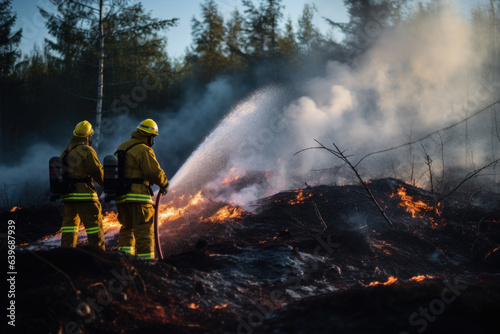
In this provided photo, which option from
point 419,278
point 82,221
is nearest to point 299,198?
point 419,278

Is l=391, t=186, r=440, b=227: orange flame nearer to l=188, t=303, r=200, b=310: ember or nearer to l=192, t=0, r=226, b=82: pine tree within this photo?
l=188, t=303, r=200, b=310: ember

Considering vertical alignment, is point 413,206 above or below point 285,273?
above

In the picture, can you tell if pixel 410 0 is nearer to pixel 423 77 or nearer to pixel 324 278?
pixel 423 77

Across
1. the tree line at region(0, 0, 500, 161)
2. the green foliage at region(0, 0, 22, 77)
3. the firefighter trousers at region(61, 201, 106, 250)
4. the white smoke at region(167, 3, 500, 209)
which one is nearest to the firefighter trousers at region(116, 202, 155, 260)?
the firefighter trousers at region(61, 201, 106, 250)

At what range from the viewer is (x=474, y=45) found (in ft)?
71.5

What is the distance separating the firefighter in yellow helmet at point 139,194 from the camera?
504 centimetres

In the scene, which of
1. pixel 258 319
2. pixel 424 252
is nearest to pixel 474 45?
pixel 424 252

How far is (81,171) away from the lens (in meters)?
5.68

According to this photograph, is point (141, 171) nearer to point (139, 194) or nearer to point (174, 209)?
point (139, 194)

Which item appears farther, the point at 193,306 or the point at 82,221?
the point at 82,221

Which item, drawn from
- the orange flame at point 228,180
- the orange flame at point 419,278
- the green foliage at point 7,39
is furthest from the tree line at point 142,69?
the orange flame at point 419,278

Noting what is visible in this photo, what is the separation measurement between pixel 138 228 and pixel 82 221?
1095 millimetres

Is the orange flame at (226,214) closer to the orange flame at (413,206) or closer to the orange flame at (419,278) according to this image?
the orange flame at (413,206)

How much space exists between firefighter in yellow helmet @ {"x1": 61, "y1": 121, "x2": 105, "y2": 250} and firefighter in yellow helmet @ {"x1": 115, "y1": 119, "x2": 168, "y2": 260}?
525 mm
